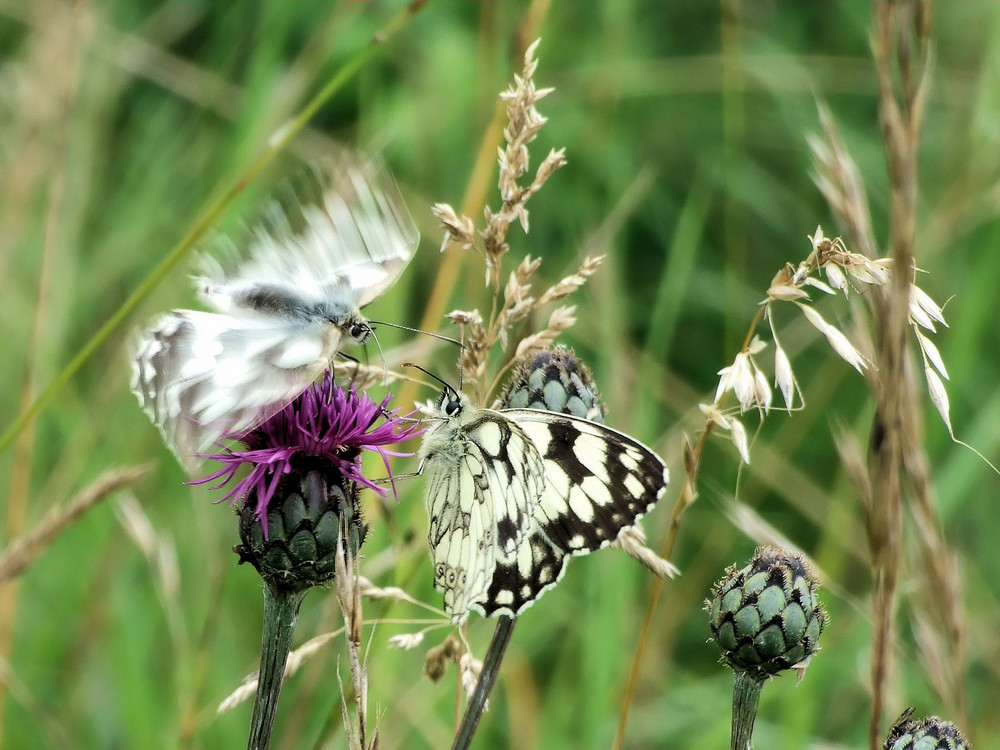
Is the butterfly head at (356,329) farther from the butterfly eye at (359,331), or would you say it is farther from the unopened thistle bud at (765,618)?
the unopened thistle bud at (765,618)

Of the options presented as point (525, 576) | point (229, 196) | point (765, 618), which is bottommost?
point (765, 618)

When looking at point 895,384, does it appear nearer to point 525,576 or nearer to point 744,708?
point 744,708

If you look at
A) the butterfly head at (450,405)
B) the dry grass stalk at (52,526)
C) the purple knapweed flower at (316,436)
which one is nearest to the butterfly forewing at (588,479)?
the butterfly head at (450,405)

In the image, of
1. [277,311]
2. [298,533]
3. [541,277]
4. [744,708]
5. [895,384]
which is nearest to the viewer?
[895,384]

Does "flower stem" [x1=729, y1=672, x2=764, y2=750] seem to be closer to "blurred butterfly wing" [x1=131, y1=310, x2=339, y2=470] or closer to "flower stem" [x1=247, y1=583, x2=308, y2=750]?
"flower stem" [x1=247, y1=583, x2=308, y2=750]

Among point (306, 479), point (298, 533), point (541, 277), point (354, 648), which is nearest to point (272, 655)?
point (298, 533)

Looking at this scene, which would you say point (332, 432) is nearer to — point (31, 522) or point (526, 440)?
point (526, 440)
